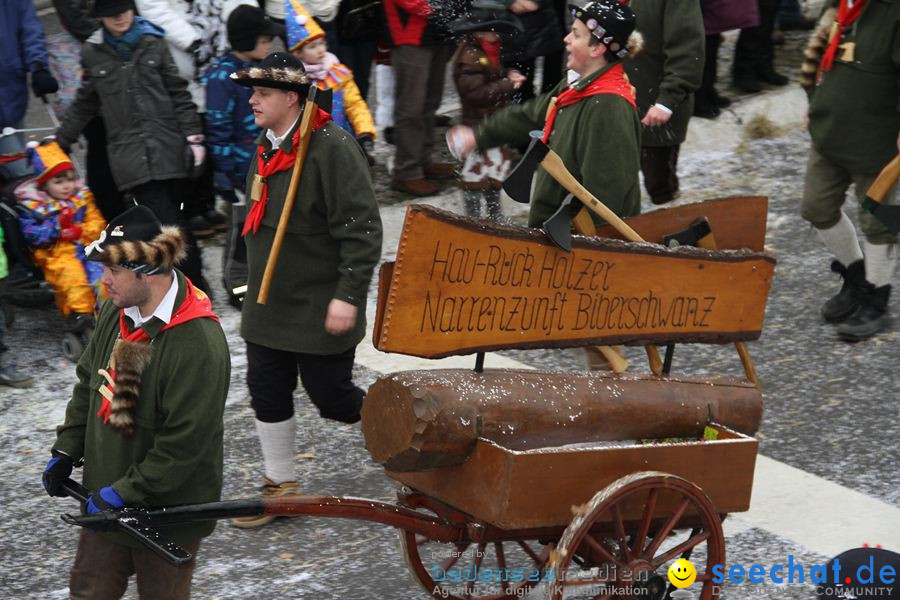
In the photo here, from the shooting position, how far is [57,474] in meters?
4.35

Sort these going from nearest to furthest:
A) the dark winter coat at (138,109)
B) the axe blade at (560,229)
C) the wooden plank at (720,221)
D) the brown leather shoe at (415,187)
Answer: the axe blade at (560,229) < the wooden plank at (720,221) < the dark winter coat at (138,109) < the brown leather shoe at (415,187)

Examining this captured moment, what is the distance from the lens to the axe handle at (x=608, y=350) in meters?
5.08

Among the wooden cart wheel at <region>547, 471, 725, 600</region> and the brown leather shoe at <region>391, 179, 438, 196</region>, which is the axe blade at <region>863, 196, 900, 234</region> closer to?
the wooden cart wheel at <region>547, 471, 725, 600</region>

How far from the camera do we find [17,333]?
305 inches

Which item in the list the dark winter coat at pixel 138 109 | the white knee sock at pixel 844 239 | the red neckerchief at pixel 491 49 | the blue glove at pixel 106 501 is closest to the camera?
the blue glove at pixel 106 501

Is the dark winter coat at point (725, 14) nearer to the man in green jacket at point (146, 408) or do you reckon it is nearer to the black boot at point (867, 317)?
the black boot at point (867, 317)

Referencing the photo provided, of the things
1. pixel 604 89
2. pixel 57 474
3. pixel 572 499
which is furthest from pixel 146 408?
pixel 604 89

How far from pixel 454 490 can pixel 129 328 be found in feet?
3.82

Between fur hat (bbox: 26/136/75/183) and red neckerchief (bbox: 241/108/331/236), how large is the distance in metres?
2.11

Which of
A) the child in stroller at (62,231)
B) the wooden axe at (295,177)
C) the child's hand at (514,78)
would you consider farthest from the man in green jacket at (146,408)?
the child's hand at (514,78)

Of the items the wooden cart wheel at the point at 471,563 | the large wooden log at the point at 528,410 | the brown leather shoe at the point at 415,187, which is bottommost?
the wooden cart wheel at the point at 471,563

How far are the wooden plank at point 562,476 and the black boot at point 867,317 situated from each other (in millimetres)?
2880

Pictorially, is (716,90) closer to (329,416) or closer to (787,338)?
(787,338)

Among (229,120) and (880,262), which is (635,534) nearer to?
(880,262)
